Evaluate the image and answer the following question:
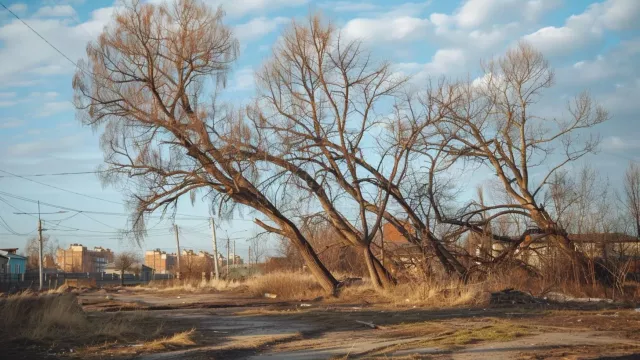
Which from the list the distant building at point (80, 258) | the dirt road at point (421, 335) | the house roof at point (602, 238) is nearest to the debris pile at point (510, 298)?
the dirt road at point (421, 335)

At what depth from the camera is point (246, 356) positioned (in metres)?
10.8

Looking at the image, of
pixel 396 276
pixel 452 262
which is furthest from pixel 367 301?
pixel 452 262

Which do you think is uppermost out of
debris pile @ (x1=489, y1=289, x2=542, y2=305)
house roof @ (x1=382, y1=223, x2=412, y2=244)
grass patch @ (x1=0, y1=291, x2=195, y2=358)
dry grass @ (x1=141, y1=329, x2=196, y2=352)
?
house roof @ (x1=382, y1=223, x2=412, y2=244)

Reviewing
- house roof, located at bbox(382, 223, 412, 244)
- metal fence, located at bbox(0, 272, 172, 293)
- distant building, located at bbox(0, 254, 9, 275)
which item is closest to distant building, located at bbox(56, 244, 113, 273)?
metal fence, located at bbox(0, 272, 172, 293)

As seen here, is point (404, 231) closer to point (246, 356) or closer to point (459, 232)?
point (459, 232)

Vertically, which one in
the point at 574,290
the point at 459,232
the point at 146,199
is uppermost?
the point at 146,199

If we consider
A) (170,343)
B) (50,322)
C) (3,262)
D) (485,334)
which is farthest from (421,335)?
(3,262)

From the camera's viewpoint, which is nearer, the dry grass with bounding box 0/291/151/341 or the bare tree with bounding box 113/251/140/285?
the dry grass with bounding box 0/291/151/341

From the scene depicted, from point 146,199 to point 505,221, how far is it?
17.6m

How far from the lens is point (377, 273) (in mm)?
27734

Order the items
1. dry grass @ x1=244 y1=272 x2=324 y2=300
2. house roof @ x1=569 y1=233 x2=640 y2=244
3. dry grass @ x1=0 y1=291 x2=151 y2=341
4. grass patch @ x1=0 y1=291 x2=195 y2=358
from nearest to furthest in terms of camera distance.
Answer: grass patch @ x1=0 y1=291 x2=195 y2=358 < dry grass @ x1=0 y1=291 x2=151 y2=341 < house roof @ x1=569 y1=233 x2=640 y2=244 < dry grass @ x1=244 y1=272 x2=324 y2=300

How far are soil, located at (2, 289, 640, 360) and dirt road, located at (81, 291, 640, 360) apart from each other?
0.02m

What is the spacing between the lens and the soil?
33.6 feet

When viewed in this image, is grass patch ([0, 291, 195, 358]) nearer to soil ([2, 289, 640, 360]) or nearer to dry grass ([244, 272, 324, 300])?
soil ([2, 289, 640, 360])
